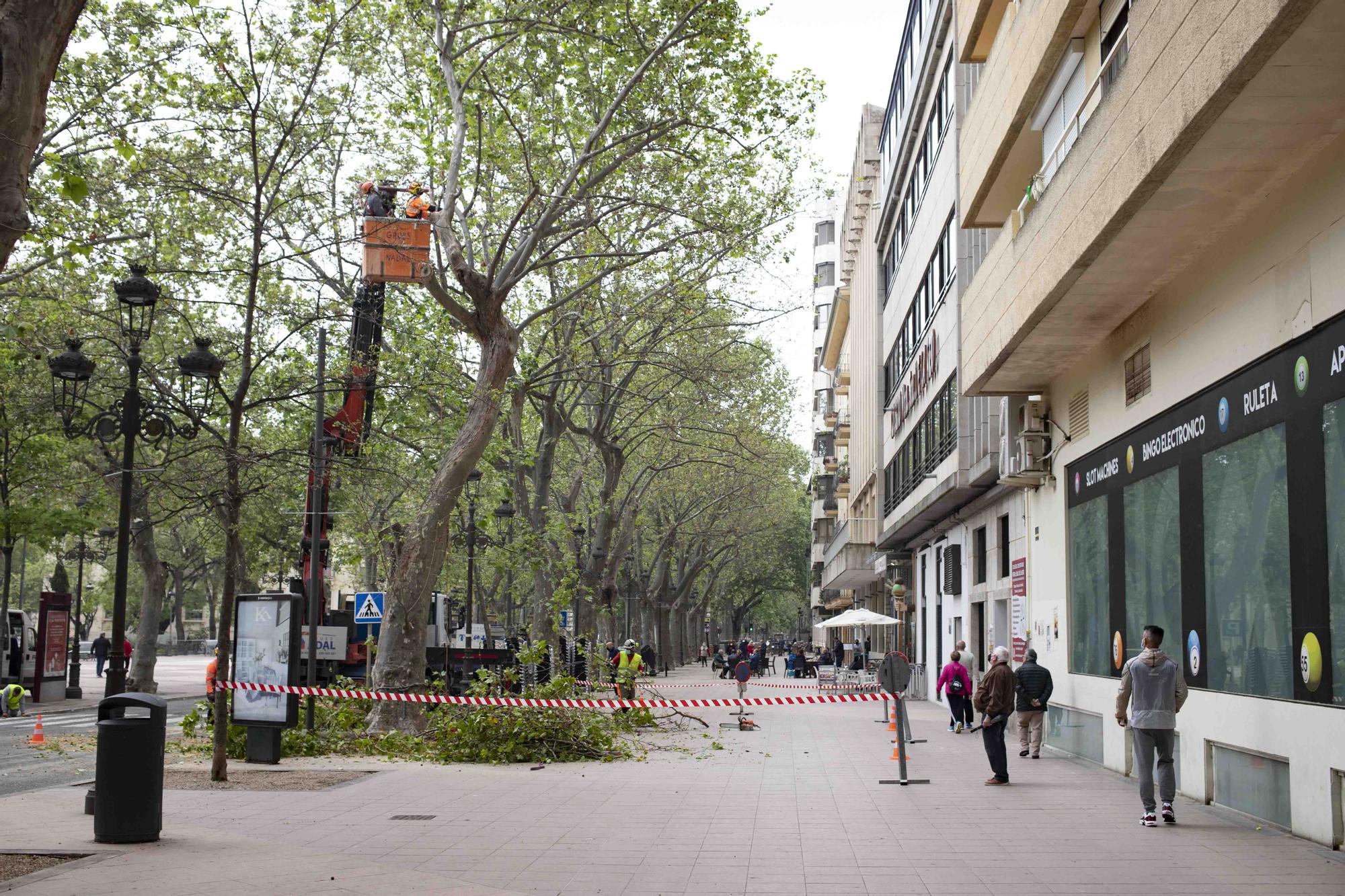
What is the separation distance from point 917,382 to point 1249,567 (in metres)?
19.7

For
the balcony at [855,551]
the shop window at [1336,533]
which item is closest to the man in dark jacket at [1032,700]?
the shop window at [1336,533]

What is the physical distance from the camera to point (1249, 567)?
1143cm

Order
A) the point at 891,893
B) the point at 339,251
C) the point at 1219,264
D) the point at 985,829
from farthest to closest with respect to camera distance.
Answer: the point at 339,251 → the point at 1219,264 → the point at 985,829 → the point at 891,893

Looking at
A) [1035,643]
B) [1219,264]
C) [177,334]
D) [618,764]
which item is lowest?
[618,764]

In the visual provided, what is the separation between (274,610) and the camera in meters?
16.5

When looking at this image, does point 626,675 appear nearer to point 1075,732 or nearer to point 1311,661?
point 1075,732

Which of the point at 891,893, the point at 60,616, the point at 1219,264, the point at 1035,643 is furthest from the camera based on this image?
the point at 60,616

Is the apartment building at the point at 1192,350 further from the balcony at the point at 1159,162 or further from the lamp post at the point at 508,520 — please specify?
the lamp post at the point at 508,520

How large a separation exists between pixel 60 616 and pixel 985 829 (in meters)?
26.5

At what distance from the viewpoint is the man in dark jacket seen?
17156 millimetres

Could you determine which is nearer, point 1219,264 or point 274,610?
point 1219,264

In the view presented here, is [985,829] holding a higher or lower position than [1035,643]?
lower

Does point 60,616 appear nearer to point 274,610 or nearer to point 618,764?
point 274,610

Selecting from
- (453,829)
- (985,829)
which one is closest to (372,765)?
(453,829)
